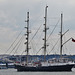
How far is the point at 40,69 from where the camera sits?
151000 mm

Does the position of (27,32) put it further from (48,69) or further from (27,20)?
(48,69)

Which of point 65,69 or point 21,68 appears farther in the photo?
point 21,68

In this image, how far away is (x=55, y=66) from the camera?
14750 centimetres

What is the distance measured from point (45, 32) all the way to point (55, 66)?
60.5ft

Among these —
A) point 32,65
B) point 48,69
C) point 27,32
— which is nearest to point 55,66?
point 48,69

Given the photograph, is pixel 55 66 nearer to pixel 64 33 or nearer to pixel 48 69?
pixel 48 69

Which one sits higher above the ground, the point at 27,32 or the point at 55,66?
the point at 27,32

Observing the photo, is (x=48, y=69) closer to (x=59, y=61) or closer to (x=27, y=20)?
(x=59, y=61)

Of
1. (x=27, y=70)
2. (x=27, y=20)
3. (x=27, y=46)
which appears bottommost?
(x=27, y=70)

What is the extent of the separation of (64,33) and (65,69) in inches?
743

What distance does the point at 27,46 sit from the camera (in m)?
157

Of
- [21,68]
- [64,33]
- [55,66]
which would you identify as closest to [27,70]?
[21,68]

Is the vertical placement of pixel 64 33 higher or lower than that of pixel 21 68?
higher

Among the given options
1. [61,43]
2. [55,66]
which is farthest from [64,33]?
[55,66]
